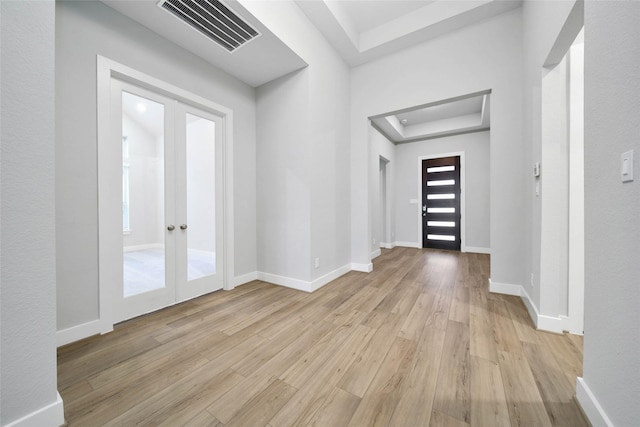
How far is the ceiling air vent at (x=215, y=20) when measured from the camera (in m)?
2.00

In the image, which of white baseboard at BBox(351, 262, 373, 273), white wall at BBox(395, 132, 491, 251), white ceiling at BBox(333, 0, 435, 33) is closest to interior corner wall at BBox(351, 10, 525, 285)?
white ceiling at BBox(333, 0, 435, 33)

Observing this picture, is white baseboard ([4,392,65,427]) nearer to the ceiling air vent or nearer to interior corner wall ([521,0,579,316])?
the ceiling air vent

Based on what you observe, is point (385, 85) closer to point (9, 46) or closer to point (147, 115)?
point (147, 115)

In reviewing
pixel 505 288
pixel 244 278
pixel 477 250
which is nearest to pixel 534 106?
pixel 505 288

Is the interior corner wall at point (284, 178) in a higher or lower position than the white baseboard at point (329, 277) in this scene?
higher

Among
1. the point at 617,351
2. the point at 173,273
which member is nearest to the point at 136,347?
the point at 173,273

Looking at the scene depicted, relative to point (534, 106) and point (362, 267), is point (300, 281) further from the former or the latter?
point (534, 106)

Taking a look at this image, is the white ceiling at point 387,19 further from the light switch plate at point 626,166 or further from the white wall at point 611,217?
the light switch plate at point 626,166

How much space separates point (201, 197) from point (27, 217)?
180cm

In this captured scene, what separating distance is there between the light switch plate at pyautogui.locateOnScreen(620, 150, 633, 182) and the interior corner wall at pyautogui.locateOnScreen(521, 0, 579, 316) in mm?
1224

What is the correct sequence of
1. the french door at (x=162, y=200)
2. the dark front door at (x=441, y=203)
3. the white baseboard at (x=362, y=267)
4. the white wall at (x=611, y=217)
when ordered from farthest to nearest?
the dark front door at (x=441, y=203)
the white baseboard at (x=362, y=267)
the french door at (x=162, y=200)
the white wall at (x=611, y=217)

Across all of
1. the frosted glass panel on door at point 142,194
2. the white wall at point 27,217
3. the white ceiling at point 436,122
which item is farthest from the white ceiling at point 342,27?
the white ceiling at point 436,122

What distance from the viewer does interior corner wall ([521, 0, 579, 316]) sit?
1791 mm

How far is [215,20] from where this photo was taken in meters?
2.18
